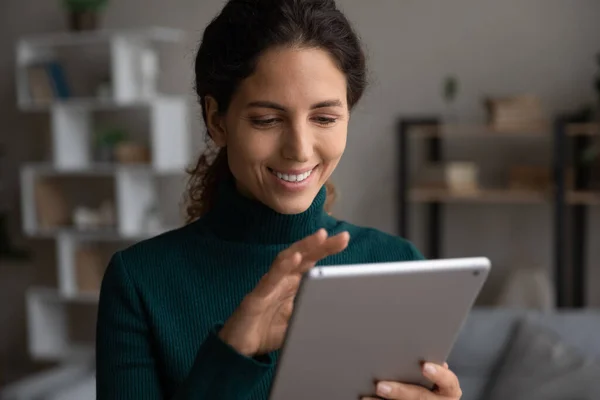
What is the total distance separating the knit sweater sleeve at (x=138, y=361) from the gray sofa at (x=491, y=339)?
183 cm

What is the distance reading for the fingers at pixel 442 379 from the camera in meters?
0.98

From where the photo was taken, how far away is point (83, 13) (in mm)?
4441

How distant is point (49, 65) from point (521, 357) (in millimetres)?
2925

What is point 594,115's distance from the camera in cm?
387

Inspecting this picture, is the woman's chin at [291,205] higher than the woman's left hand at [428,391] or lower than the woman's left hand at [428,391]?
higher

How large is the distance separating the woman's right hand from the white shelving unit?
3313mm

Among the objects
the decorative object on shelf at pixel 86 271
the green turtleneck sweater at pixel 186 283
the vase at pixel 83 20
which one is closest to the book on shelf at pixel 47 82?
the vase at pixel 83 20

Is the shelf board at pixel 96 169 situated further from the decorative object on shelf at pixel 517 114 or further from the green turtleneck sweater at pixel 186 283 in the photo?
the green turtleneck sweater at pixel 186 283

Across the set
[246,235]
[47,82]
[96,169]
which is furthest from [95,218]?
[246,235]

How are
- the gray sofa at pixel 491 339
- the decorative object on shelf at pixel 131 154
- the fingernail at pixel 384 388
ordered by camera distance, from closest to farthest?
the fingernail at pixel 384 388 → the gray sofa at pixel 491 339 → the decorative object on shelf at pixel 131 154

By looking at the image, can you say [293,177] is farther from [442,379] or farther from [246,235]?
[442,379]

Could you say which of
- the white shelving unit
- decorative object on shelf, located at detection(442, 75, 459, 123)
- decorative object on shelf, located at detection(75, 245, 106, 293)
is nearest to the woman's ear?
decorative object on shelf, located at detection(442, 75, 459, 123)

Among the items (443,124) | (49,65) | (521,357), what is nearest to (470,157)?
(443,124)

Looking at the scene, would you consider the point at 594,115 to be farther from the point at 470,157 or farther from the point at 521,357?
the point at 521,357
